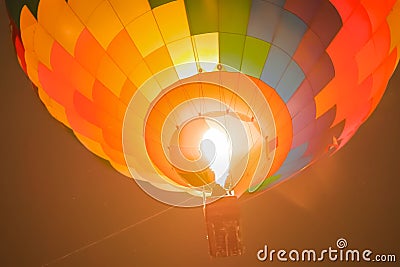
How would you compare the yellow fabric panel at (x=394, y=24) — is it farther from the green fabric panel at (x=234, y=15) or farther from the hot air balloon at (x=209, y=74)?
the green fabric panel at (x=234, y=15)

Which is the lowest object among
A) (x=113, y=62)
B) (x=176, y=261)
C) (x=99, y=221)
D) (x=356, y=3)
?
(x=176, y=261)

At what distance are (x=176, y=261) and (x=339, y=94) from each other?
2.13 m

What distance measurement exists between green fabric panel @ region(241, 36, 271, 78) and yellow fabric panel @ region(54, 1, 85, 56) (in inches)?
29.6

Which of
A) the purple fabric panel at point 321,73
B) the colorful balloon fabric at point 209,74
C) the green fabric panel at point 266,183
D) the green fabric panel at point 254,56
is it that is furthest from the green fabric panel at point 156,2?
the green fabric panel at point 266,183

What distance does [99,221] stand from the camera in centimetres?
438

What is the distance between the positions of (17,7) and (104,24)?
0.50 metres

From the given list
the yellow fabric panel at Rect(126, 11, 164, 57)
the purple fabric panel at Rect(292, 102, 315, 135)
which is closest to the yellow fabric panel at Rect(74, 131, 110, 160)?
the yellow fabric panel at Rect(126, 11, 164, 57)

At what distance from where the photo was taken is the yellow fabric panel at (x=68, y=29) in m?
Answer: 2.59

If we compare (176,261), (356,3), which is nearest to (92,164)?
(176,261)

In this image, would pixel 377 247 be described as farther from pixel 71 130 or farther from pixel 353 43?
pixel 71 130

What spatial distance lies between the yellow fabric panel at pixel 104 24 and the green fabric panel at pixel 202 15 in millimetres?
317

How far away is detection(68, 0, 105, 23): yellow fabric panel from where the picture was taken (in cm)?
252

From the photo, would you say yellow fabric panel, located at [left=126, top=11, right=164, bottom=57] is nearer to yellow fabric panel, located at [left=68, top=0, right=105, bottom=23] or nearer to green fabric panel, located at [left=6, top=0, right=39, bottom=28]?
yellow fabric panel, located at [left=68, top=0, right=105, bottom=23]
